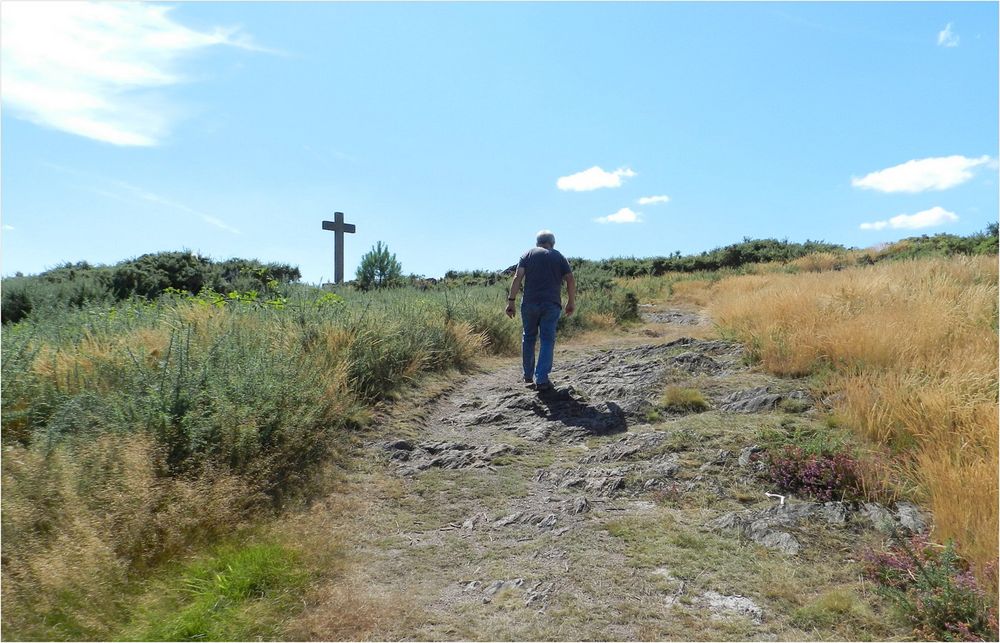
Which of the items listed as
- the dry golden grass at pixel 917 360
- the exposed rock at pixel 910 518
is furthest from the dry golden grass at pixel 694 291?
the exposed rock at pixel 910 518

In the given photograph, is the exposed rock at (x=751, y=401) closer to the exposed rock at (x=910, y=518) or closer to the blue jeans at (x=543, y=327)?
the exposed rock at (x=910, y=518)

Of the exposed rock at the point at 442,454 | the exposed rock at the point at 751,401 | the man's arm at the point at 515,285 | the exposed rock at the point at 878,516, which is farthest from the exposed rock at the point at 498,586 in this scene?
the man's arm at the point at 515,285

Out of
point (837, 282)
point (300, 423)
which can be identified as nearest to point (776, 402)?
point (300, 423)

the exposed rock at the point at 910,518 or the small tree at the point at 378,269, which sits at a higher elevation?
the small tree at the point at 378,269

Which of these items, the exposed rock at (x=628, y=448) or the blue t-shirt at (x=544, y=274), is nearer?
the exposed rock at (x=628, y=448)

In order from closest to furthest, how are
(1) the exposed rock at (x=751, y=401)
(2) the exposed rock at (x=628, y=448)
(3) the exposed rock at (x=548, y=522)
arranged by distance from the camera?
1. (3) the exposed rock at (x=548, y=522)
2. (2) the exposed rock at (x=628, y=448)
3. (1) the exposed rock at (x=751, y=401)

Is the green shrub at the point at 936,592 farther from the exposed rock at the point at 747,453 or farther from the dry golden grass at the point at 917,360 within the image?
the exposed rock at the point at 747,453

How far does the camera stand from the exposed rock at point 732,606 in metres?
2.94

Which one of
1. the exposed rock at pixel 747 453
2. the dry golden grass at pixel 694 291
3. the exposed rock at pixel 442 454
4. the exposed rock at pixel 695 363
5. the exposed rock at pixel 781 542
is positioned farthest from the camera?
the dry golden grass at pixel 694 291

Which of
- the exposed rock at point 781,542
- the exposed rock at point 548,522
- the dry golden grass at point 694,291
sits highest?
the dry golden grass at point 694,291

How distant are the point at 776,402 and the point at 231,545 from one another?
4923mm

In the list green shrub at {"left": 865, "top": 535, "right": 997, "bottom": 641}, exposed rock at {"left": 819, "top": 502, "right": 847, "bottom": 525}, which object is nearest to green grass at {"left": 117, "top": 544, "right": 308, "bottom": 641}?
green shrub at {"left": 865, "top": 535, "right": 997, "bottom": 641}

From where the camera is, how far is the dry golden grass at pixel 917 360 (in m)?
3.58

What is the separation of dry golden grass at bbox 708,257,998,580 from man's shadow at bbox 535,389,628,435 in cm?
201
